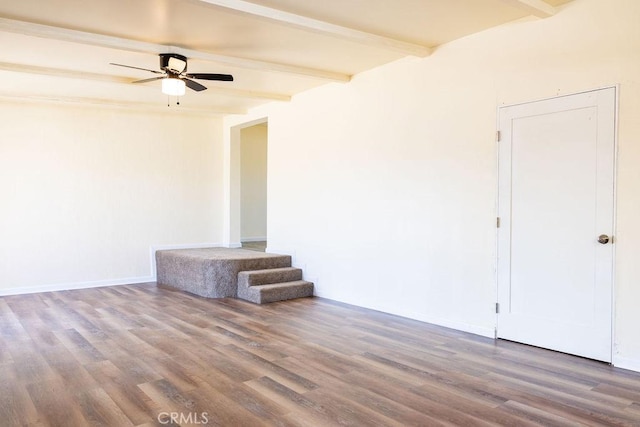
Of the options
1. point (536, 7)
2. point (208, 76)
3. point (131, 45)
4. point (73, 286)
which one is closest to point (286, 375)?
point (208, 76)

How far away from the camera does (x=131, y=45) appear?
427cm

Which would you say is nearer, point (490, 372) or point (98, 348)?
point (490, 372)

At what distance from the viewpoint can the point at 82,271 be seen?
700 centimetres

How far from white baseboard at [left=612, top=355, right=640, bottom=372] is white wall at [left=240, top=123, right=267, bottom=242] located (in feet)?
25.0

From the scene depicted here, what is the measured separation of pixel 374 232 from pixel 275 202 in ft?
7.10

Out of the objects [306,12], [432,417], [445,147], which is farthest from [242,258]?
[432,417]

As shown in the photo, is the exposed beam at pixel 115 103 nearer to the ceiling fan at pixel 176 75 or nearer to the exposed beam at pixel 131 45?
the ceiling fan at pixel 176 75

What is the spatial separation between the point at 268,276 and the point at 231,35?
10.4 ft

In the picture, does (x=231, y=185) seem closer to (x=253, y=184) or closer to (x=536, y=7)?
(x=253, y=184)

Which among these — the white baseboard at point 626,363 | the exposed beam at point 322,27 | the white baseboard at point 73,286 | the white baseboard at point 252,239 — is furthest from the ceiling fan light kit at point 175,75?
the white baseboard at point 252,239

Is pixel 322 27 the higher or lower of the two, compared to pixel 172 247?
higher

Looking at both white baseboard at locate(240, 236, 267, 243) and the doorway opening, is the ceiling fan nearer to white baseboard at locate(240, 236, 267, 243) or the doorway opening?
the doorway opening

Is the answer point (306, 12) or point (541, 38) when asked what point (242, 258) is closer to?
point (306, 12)

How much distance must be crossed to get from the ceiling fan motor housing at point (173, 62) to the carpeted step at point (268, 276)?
8.82ft
